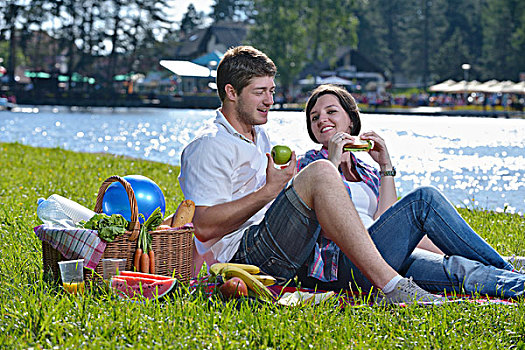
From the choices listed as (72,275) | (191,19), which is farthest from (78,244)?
(191,19)

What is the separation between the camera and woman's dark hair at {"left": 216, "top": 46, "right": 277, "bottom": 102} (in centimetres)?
446

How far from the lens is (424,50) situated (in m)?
83.1

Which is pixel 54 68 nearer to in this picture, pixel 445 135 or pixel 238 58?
pixel 445 135

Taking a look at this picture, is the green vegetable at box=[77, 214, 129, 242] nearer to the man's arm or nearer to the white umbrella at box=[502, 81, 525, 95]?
the man's arm

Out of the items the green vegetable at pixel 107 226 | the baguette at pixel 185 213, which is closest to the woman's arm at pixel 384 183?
the baguette at pixel 185 213

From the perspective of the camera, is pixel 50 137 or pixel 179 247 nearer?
pixel 179 247

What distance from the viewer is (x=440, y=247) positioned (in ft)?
14.0

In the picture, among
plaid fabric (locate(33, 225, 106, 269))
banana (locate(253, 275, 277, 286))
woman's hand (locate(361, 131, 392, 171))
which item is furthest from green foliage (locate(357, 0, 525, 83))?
plaid fabric (locate(33, 225, 106, 269))

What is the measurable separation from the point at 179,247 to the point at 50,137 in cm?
2364

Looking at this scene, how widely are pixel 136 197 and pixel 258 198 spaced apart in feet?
4.76

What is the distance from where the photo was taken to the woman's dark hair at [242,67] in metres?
4.46

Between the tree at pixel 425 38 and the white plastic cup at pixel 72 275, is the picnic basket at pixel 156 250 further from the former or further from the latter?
the tree at pixel 425 38

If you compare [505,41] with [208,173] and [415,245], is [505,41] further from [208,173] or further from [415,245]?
[208,173]

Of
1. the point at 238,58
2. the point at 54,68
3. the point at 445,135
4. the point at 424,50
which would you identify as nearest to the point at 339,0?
the point at 424,50
